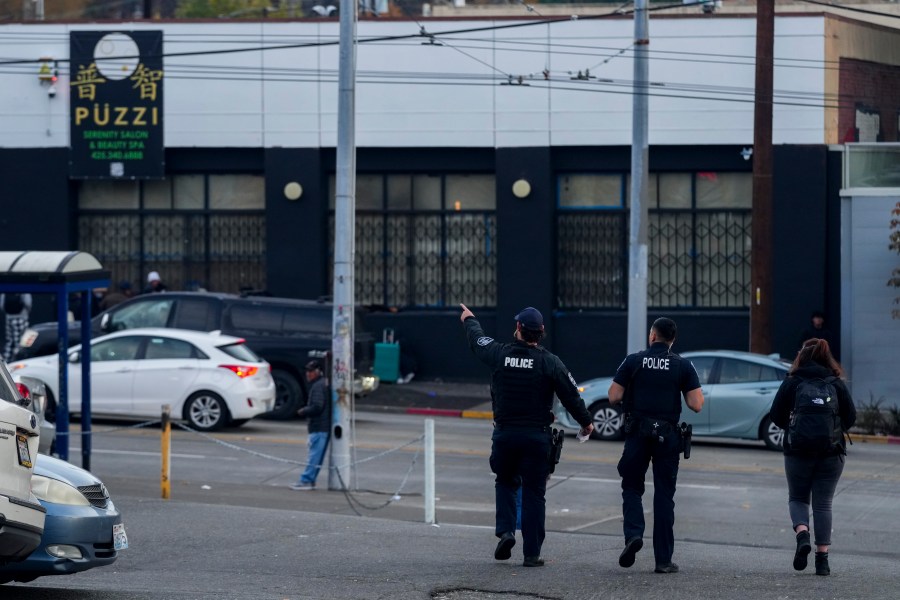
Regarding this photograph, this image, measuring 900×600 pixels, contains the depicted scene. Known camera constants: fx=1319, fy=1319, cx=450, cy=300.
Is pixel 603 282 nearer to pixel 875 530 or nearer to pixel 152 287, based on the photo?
pixel 152 287

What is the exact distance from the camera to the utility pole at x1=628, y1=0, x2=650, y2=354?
65.9 feet

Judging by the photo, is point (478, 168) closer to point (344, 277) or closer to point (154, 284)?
point (154, 284)

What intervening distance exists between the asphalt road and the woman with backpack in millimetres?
365

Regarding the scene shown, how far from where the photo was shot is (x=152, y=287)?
26219 millimetres

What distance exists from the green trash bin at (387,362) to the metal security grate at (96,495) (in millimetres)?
18036

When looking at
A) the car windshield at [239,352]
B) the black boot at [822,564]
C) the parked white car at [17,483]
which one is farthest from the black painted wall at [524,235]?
the parked white car at [17,483]

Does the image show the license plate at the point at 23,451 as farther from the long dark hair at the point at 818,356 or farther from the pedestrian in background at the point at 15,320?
the pedestrian in background at the point at 15,320

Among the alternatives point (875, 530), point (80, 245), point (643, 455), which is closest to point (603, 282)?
point (80, 245)

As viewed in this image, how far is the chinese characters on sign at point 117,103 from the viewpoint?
87.9ft

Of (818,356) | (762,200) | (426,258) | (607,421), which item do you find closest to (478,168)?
(426,258)

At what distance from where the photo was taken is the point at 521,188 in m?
26.0

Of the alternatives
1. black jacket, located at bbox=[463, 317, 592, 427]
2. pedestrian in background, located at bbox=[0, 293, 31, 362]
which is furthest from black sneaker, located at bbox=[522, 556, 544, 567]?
pedestrian in background, located at bbox=[0, 293, 31, 362]

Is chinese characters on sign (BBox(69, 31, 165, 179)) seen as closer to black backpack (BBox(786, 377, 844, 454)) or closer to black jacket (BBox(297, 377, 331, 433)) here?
black jacket (BBox(297, 377, 331, 433))

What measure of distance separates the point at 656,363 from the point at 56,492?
3.95 m
